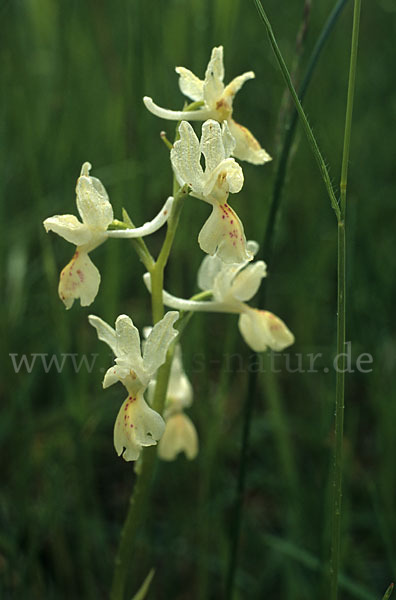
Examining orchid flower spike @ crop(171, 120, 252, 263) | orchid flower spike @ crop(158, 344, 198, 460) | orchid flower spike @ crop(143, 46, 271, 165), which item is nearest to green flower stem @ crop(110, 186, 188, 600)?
orchid flower spike @ crop(171, 120, 252, 263)

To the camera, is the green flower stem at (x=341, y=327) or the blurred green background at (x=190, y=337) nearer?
the green flower stem at (x=341, y=327)

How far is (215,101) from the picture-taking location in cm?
147

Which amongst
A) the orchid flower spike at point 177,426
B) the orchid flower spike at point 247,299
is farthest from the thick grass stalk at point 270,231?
the orchid flower spike at point 177,426

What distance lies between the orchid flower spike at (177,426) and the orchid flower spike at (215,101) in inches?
23.8

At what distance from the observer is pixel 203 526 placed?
200 centimetres

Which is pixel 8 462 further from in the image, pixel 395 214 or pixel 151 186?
pixel 395 214

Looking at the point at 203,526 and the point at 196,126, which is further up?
the point at 196,126

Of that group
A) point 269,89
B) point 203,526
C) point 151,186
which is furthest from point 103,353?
point 269,89

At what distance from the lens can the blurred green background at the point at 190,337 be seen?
79.6 inches

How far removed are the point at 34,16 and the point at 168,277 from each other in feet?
6.81

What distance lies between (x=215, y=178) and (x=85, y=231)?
0.31m

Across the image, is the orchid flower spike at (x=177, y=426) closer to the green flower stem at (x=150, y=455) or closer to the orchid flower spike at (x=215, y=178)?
the green flower stem at (x=150, y=455)

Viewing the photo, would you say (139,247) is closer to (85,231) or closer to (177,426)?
(85,231)

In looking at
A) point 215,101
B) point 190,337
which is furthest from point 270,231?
point 190,337
